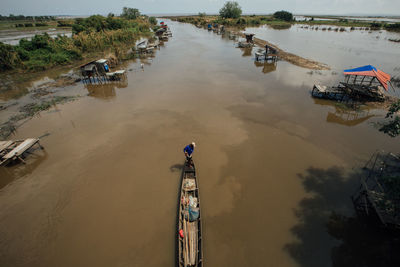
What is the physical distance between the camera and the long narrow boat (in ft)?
19.0

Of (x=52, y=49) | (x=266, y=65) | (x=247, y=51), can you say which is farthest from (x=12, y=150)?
(x=247, y=51)

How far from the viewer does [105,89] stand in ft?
70.9

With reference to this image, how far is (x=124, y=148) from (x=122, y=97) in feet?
31.3

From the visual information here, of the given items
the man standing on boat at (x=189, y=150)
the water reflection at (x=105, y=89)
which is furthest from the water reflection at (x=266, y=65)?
the man standing on boat at (x=189, y=150)

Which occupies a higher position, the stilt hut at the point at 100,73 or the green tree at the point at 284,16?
the green tree at the point at 284,16

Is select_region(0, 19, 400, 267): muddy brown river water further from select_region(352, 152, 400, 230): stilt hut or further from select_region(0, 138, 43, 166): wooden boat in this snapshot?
select_region(0, 138, 43, 166): wooden boat

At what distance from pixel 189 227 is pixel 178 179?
3.32 m

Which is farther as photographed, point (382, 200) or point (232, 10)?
point (232, 10)

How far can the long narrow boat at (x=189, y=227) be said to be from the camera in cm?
579

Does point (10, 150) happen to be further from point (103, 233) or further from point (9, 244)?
point (103, 233)

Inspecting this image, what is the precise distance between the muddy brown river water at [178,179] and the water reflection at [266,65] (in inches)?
381

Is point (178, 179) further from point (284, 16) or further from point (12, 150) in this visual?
point (284, 16)

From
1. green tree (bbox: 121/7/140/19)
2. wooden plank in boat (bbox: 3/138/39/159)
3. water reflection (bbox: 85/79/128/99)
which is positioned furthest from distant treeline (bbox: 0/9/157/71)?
green tree (bbox: 121/7/140/19)

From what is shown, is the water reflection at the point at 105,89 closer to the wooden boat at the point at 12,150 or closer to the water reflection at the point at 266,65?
the wooden boat at the point at 12,150
